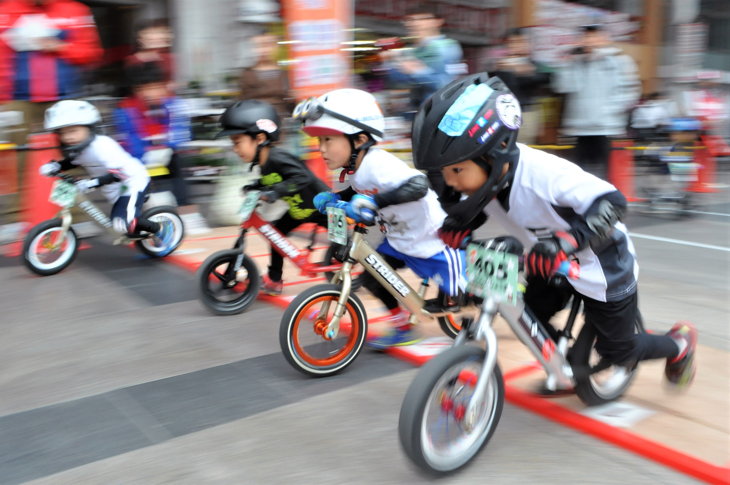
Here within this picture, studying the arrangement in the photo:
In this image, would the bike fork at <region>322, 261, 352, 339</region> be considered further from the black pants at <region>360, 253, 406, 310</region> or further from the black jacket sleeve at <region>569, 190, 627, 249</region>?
the black jacket sleeve at <region>569, 190, 627, 249</region>

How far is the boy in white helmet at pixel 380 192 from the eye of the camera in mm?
3918

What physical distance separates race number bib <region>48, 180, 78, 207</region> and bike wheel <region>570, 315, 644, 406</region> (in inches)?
176

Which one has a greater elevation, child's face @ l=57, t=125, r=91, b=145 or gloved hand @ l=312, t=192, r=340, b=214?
child's face @ l=57, t=125, r=91, b=145

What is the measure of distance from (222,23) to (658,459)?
37.3 feet

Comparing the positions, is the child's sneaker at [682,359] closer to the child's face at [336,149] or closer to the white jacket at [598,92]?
the child's face at [336,149]

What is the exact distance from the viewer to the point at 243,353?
4.34 m

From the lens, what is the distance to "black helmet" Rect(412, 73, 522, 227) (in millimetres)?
2654

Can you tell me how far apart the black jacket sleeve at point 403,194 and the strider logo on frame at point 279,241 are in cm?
126

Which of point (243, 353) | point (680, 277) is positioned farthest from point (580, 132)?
point (243, 353)

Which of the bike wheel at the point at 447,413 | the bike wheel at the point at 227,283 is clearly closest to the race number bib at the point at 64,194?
the bike wheel at the point at 227,283

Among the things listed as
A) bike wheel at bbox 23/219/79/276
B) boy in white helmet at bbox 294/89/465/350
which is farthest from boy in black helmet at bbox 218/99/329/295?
bike wheel at bbox 23/219/79/276

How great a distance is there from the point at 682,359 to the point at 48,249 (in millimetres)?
5076

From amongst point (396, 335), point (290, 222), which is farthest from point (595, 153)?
point (396, 335)

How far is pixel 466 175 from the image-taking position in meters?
2.82
